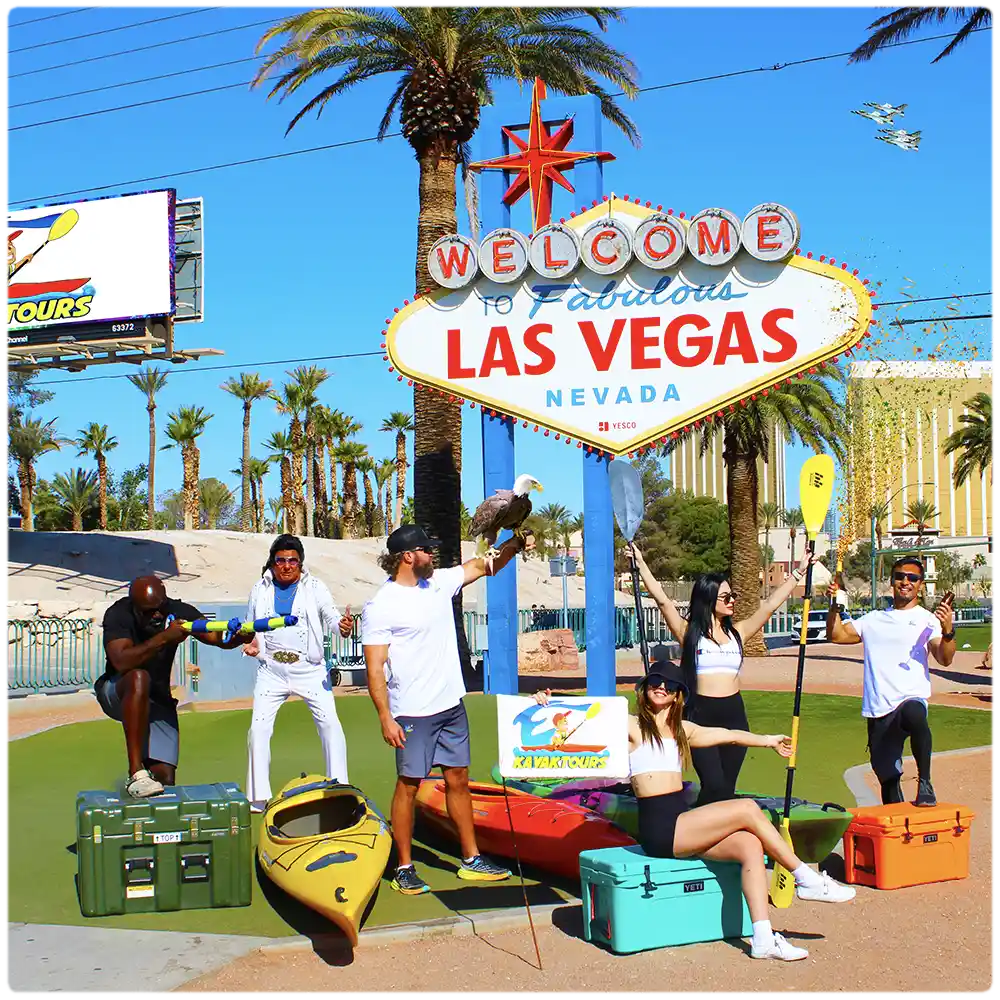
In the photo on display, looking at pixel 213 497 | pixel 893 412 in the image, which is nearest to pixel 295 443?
pixel 213 497

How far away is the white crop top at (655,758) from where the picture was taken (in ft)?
19.7

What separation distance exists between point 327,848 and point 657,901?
1747 mm

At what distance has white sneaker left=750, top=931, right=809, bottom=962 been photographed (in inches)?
221

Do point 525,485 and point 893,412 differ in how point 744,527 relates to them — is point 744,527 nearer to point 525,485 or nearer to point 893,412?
point 893,412

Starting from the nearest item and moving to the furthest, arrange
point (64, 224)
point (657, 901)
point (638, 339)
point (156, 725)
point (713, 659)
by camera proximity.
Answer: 1. point (657, 901)
2. point (713, 659)
3. point (156, 725)
4. point (638, 339)
5. point (64, 224)

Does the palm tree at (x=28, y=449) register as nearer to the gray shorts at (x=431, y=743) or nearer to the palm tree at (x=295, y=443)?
the palm tree at (x=295, y=443)

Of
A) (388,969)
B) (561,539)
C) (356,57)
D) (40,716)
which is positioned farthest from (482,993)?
(561,539)

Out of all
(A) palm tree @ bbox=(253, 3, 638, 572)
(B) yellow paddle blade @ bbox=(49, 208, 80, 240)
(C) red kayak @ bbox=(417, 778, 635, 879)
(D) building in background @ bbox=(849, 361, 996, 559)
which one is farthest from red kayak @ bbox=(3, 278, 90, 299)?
(C) red kayak @ bbox=(417, 778, 635, 879)

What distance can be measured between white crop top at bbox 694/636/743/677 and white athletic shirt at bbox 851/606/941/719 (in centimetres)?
117

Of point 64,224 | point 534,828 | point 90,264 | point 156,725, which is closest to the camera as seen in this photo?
point 534,828

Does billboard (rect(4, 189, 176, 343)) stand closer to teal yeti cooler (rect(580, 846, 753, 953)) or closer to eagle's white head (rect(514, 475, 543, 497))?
eagle's white head (rect(514, 475, 543, 497))

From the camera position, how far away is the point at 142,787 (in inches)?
266

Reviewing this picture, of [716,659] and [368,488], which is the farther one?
[368,488]

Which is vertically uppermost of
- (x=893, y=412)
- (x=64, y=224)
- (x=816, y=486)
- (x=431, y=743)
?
(x=64, y=224)
